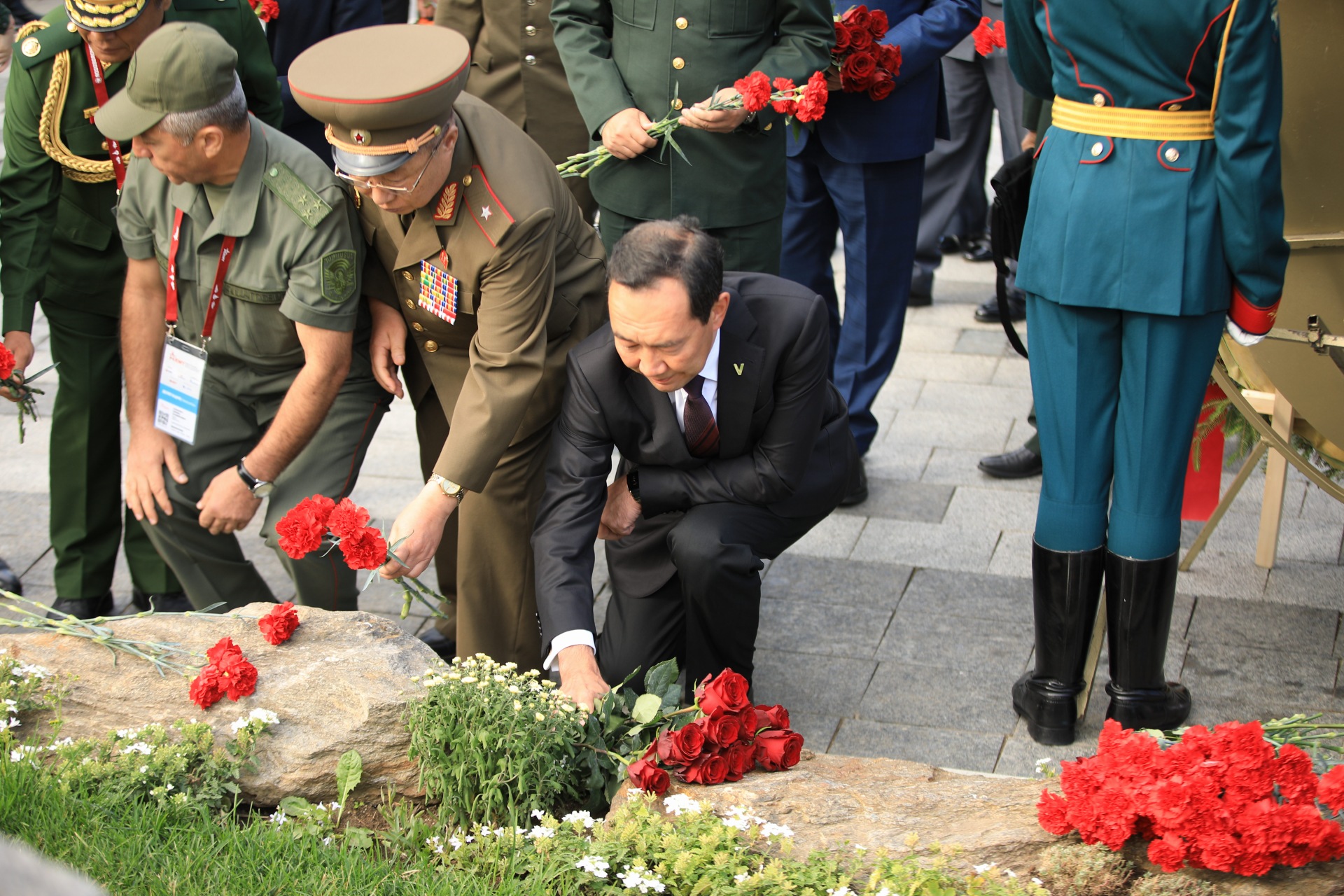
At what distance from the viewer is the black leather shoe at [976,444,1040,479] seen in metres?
4.92

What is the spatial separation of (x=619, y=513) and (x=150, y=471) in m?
1.29

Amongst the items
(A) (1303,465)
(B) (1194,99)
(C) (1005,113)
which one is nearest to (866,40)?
(B) (1194,99)

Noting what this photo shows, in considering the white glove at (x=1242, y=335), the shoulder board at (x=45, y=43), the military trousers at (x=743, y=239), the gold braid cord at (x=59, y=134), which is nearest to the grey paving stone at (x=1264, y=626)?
the white glove at (x=1242, y=335)

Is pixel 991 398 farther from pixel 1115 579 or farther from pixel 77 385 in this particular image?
pixel 77 385

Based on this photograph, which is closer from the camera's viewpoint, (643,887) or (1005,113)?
(643,887)

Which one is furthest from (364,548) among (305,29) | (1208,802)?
(305,29)

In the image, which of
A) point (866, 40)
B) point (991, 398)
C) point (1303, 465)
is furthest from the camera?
point (991, 398)

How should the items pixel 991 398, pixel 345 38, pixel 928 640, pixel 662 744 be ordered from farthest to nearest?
pixel 991 398 → pixel 928 640 → pixel 345 38 → pixel 662 744

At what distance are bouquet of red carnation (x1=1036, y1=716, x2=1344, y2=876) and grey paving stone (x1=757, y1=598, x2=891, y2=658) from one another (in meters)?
1.47

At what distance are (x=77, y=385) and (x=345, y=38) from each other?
55.7 inches

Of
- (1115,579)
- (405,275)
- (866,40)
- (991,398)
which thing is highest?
(866,40)

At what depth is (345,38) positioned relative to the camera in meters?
3.28

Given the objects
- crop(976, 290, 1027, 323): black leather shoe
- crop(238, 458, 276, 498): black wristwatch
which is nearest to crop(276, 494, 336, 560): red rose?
crop(238, 458, 276, 498): black wristwatch

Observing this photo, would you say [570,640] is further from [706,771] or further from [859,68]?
[859,68]
